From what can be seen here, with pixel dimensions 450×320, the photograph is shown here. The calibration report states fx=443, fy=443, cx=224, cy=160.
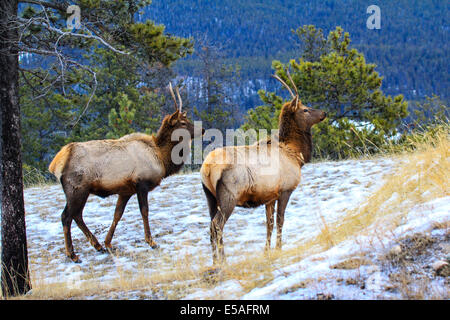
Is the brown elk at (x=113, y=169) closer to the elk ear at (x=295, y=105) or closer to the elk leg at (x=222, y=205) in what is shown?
the elk ear at (x=295, y=105)

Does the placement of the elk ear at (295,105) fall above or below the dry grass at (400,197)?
above

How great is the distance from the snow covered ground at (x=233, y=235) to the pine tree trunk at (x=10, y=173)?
53cm

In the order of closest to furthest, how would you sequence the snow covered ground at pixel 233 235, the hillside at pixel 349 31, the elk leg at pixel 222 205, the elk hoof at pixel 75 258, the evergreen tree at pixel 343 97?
1. the snow covered ground at pixel 233 235
2. the elk leg at pixel 222 205
3. the elk hoof at pixel 75 258
4. the evergreen tree at pixel 343 97
5. the hillside at pixel 349 31

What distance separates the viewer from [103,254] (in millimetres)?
7117

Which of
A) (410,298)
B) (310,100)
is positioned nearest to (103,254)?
(410,298)

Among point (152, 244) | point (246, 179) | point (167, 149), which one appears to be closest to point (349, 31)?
point (167, 149)

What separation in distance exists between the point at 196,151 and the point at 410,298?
18.6 meters

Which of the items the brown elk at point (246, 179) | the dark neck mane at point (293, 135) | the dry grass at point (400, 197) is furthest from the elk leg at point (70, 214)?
the dry grass at point (400, 197)

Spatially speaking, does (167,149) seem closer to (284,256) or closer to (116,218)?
(116,218)

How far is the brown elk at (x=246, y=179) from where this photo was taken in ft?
Result: 17.7

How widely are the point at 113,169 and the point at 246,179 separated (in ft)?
8.40

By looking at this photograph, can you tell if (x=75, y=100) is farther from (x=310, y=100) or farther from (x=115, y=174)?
(x=310, y=100)

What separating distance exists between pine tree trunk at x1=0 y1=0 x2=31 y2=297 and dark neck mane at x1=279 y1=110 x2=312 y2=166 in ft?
11.9

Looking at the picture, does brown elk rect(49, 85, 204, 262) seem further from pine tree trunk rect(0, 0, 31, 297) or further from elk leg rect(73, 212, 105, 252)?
pine tree trunk rect(0, 0, 31, 297)
